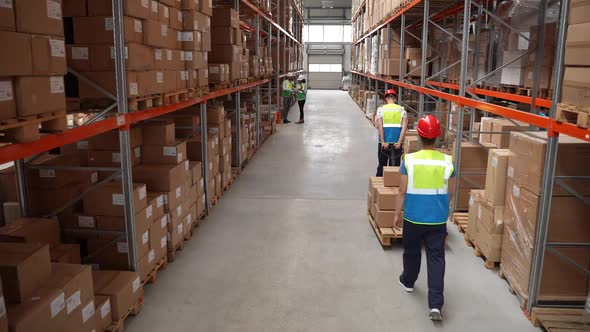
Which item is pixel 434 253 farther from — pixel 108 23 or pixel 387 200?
pixel 108 23

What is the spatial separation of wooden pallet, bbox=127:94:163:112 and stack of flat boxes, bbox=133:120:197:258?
1.79 ft

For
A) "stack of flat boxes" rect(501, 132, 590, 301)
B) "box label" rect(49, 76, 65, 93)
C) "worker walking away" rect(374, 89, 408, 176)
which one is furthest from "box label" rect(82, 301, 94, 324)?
"worker walking away" rect(374, 89, 408, 176)

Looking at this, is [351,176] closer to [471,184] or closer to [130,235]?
[471,184]

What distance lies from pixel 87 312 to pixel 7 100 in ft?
5.25

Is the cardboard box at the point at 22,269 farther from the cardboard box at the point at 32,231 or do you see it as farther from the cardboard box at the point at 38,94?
the cardboard box at the point at 38,94

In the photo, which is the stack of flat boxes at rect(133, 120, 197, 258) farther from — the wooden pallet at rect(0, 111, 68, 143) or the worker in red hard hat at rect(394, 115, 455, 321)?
the worker in red hard hat at rect(394, 115, 455, 321)

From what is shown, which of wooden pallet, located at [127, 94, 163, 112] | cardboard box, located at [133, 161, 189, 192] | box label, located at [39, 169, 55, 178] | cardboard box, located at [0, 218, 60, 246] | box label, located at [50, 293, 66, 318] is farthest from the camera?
cardboard box, located at [133, 161, 189, 192]

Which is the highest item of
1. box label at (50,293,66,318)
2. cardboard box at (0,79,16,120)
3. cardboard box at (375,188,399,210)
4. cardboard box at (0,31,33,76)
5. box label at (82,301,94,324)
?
cardboard box at (0,31,33,76)

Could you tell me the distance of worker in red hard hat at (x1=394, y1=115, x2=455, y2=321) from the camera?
4156 mm

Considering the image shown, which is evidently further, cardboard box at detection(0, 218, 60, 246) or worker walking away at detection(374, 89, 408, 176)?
worker walking away at detection(374, 89, 408, 176)

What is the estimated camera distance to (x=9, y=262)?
112 inches

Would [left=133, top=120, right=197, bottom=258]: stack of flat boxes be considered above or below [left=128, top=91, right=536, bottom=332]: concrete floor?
above

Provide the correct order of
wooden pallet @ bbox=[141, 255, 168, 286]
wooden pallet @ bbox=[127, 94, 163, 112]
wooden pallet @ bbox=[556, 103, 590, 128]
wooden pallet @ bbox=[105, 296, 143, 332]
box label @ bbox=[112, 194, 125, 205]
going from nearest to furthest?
wooden pallet @ bbox=[556, 103, 590, 128] → wooden pallet @ bbox=[105, 296, 143, 332] → wooden pallet @ bbox=[127, 94, 163, 112] → box label @ bbox=[112, 194, 125, 205] → wooden pallet @ bbox=[141, 255, 168, 286]

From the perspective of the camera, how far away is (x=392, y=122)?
773cm
